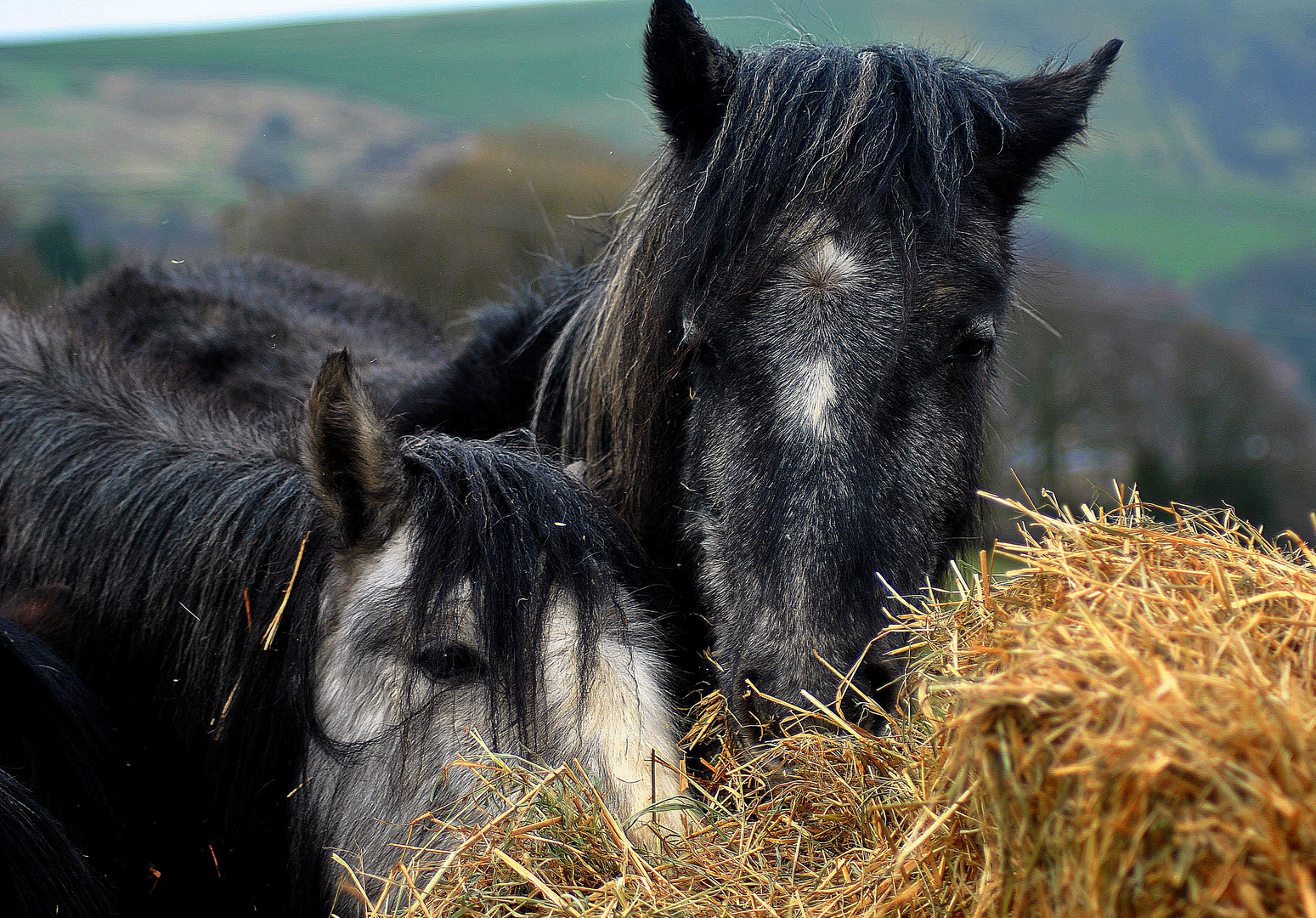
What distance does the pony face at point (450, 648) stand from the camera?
6.86 feet

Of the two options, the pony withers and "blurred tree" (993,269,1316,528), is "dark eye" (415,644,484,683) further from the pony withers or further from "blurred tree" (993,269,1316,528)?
"blurred tree" (993,269,1316,528)

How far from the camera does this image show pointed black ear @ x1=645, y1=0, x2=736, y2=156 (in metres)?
2.65

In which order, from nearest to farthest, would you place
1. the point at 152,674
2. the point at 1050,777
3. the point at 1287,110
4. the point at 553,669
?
the point at 1050,777 < the point at 553,669 < the point at 152,674 < the point at 1287,110

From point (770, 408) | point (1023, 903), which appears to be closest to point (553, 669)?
point (770, 408)

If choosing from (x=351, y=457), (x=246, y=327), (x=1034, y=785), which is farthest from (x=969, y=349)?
(x=246, y=327)

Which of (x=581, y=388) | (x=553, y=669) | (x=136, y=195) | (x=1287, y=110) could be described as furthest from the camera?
(x=1287, y=110)

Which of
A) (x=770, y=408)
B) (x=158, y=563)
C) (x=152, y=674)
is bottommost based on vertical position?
(x=152, y=674)

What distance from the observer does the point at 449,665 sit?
218 centimetres

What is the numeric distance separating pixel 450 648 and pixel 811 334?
115 centimetres

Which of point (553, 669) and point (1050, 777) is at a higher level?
point (1050, 777)

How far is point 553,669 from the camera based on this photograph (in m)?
2.12

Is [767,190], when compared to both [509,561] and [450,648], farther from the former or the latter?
[450,648]

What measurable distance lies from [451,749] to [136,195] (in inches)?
668

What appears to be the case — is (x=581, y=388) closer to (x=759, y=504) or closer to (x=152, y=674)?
(x=759, y=504)
